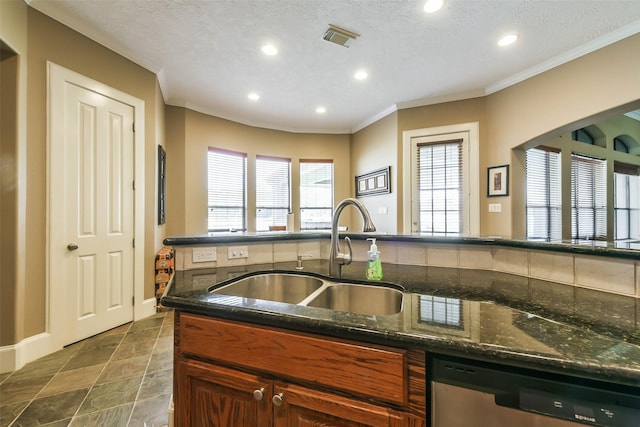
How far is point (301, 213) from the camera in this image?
5.16 m

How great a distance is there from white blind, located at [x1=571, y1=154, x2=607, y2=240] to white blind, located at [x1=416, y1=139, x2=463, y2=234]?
2088mm

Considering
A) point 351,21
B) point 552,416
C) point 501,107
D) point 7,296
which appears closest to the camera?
point 552,416

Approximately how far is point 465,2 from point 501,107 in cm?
178

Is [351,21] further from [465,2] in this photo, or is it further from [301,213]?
[301,213]

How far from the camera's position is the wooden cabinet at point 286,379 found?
0.70m

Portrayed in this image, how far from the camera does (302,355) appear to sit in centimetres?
79

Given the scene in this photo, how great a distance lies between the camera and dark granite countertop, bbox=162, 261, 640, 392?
0.58 meters

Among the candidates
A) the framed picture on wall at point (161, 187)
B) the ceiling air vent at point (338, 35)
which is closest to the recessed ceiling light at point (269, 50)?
the ceiling air vent at point (338, 35)

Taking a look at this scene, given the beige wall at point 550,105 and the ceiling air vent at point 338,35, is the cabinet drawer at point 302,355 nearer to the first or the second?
the ceiling air vent at point 338,35

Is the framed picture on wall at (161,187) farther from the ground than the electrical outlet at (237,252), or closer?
farther from the ground

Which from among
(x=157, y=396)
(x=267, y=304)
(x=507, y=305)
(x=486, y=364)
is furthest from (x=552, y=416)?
(x=157, y=396)

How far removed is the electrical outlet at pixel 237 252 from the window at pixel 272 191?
328 centimetres

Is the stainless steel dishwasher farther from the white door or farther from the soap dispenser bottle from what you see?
the white door

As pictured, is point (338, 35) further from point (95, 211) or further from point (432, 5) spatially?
point (95, 211)
